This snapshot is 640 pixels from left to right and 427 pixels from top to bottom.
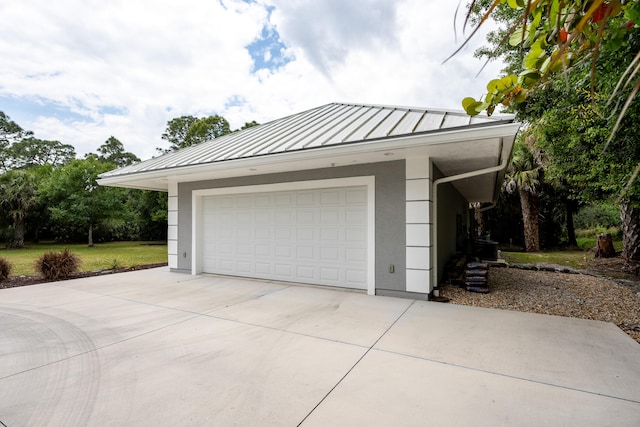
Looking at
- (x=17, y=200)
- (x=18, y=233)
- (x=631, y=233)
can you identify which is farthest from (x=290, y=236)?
(x=18, y=233)

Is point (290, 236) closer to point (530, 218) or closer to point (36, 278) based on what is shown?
point (36, 278)

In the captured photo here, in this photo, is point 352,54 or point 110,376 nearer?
point 110,376

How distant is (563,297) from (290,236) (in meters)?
5.72

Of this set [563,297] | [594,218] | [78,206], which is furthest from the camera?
[594,218]

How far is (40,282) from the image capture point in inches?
303

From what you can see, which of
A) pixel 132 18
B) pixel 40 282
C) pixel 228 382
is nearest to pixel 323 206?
pixel 228 382

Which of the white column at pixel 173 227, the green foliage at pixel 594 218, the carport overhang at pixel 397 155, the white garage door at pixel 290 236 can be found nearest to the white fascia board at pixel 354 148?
the carport overhang at pixel 397 155

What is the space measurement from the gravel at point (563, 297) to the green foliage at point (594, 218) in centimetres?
1491

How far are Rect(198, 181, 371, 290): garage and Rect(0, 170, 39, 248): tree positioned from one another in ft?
53.9

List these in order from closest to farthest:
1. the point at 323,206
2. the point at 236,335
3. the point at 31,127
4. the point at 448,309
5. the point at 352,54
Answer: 1. the point at 236,335
2. the point at 448,309
3. the point at 323,206
4. the point at 352,54
5. the point at 31,127

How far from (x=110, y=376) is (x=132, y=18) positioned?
7910mm

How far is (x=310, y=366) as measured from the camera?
3180 millimetres

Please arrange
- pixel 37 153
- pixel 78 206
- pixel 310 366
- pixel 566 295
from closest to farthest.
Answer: pixel 310 366
pixel 566 295
pixel 78 206
pixel 37 153

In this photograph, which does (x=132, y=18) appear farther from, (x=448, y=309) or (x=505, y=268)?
(x=505, y=268)
